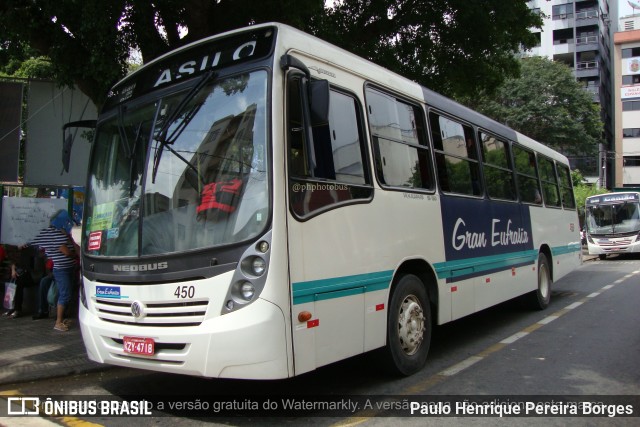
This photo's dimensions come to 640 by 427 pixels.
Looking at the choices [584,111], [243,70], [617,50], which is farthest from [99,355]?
[617,50]

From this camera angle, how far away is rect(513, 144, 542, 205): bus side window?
870cm

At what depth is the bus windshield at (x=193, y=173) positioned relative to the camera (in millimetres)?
3908

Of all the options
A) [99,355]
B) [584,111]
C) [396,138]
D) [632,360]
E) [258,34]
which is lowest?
[632,360]

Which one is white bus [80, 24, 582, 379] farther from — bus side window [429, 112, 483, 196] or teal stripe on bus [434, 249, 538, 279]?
bus side window [429, 112, 483, 196]

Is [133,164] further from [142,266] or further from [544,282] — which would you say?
[544,282]

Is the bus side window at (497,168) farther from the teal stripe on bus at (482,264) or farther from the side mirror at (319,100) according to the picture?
the side mirror at (319,100)

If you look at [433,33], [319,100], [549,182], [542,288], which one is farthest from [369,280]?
[433,33]

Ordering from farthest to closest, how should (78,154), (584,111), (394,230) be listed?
1. (584,111)
2. (78,154)
3. (394,230)

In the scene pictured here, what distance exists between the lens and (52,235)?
7.27 meters

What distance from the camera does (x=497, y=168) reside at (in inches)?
309

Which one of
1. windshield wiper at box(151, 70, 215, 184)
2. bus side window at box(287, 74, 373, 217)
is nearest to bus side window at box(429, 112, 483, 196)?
bus side window at box(287, 74, 373, 217)

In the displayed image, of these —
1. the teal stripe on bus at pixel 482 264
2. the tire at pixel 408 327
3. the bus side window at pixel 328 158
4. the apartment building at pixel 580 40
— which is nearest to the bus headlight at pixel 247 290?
the bus side window at pixel 328 158

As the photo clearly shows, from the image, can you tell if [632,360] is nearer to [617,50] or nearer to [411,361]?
[411,361]

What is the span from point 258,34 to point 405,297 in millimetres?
2860
